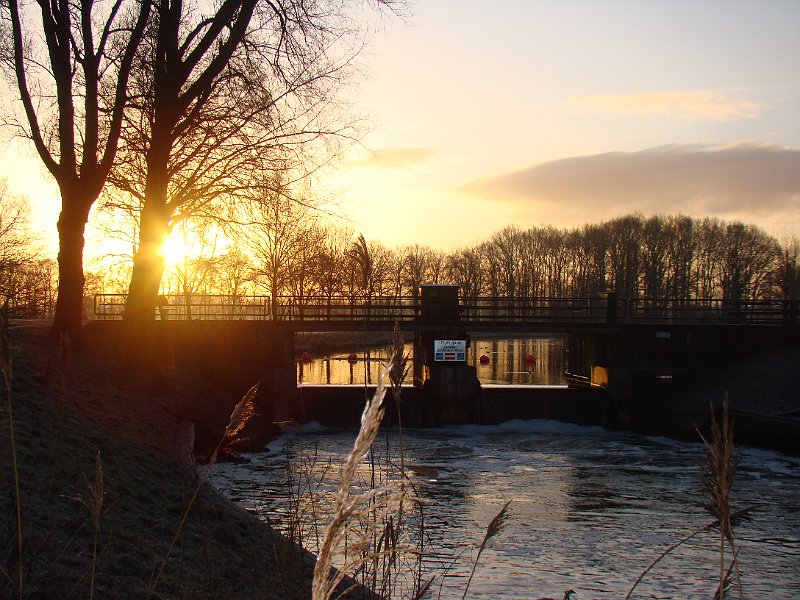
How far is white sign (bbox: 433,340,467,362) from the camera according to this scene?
29266 mm

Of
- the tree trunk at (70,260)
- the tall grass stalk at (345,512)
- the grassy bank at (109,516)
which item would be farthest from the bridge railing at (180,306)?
the tall grass stalk at (345,512)

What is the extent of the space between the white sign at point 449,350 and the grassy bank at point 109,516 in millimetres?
15359

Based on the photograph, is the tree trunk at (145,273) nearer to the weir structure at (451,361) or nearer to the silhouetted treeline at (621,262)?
the weir structure at (451,361)

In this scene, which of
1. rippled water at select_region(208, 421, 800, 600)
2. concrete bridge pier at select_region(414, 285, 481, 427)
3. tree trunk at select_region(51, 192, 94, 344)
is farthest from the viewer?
concrete bridge pier at select_region(414, 285, 481, 427)

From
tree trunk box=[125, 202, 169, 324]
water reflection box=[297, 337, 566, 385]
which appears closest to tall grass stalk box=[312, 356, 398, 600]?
tree trunk box=[125, 202, 169, 324]

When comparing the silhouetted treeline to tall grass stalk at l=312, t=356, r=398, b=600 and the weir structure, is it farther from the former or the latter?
tall grass stalk at l=312, t=356, r=398, b=600

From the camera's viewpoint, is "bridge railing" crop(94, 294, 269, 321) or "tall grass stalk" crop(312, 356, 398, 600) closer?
"tall grass stalk" crop(312, 356, 398, 600)

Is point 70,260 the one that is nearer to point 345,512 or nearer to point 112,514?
point 112,514

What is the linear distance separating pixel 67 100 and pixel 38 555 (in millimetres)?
14654

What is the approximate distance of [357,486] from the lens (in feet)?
49.3

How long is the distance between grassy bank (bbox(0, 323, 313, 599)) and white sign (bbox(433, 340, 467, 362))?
15359 mm

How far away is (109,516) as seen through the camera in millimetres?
6449

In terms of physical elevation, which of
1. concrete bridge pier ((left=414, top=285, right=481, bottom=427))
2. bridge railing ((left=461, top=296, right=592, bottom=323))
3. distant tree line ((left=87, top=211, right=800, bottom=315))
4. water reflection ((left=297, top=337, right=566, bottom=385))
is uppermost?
distant tree line ((left=87, top=211, right=800, bottom=315))

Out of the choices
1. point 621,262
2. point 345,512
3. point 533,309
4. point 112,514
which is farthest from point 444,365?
point 621,262
